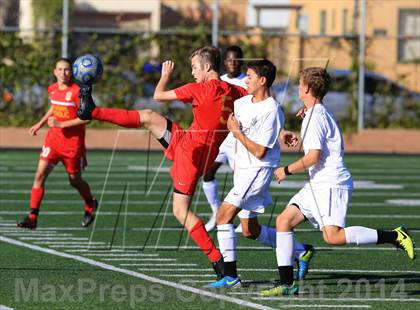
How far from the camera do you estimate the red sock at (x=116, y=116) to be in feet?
32.0

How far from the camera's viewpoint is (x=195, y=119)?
32.6ft

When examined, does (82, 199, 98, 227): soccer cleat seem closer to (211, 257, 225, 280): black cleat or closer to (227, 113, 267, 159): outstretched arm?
(211, 257, 225, 280): black cleat

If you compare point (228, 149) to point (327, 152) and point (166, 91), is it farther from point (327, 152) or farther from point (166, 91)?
point (327, 152)

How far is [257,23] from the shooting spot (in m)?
28.8

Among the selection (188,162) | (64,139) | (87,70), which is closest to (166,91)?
(188,162)

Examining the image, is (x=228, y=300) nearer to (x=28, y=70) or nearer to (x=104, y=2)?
(x=28, y=70)

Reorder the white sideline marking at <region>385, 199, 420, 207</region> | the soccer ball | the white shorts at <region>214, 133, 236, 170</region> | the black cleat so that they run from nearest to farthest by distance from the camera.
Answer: the black cleat < the soccer ball < the white shorts at <region>214, 133, 236, 170</region> < the white sideline marking at <region>385, 199, 420, 207</region>

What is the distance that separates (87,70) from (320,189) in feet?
8.32

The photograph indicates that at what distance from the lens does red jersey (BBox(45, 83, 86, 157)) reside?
14039 mm

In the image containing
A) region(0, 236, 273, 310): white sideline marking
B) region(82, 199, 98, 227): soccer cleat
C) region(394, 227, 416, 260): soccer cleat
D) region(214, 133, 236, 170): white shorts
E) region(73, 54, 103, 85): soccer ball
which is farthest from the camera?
region(82, 199, 98, 227): soccer cleat

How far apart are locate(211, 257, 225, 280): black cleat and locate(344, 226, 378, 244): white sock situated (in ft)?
3.27

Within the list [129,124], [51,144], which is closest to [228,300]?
[129,124]

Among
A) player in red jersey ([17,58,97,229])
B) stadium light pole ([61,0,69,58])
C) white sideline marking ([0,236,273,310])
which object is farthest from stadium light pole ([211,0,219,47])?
white sideline marking ([0,236,273,310])

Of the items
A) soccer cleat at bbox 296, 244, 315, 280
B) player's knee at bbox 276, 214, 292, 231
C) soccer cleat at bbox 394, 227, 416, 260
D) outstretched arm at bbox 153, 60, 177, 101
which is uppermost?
outstretched arm at bbox 153, 60, 177, 101
